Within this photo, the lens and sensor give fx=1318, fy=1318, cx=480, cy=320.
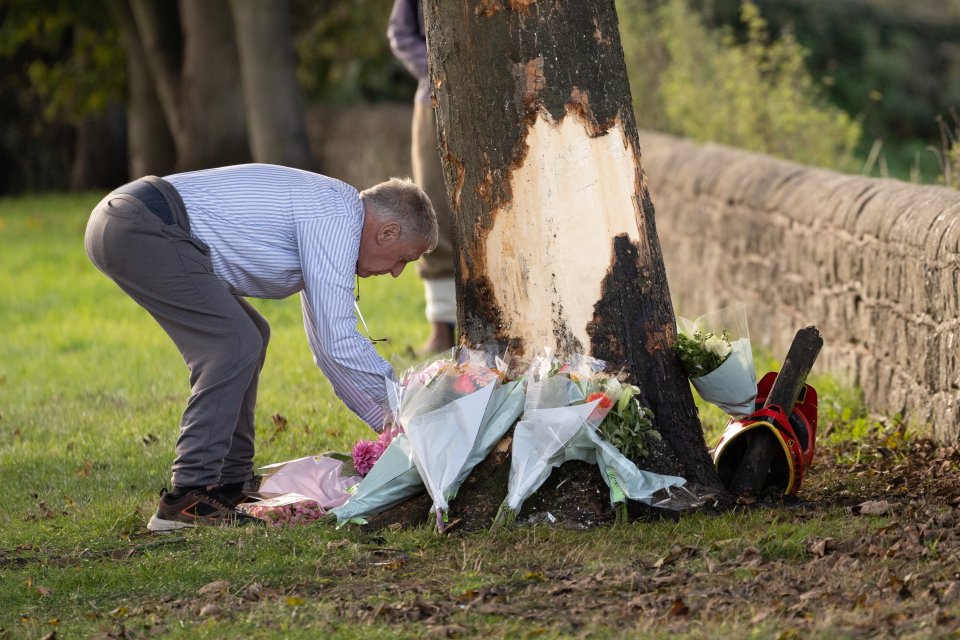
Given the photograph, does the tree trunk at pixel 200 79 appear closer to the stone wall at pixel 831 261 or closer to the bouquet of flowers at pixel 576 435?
the stone wall at pixel 831 261

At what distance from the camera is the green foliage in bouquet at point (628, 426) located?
4.61 meters

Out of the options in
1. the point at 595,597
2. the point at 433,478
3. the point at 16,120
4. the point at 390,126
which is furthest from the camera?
the point at 16,120

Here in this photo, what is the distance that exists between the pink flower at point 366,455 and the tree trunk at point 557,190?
0.66 m

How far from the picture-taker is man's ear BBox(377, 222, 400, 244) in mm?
4855

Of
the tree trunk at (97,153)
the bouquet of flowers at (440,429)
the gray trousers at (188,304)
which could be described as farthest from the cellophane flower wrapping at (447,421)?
the tree trunk at (97,153)

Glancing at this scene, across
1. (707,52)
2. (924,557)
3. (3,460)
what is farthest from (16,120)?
(924,557)

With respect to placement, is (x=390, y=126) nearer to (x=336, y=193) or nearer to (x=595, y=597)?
(x=336, y=193)

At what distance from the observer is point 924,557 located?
3.99 meters

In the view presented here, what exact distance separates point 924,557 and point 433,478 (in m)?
1.63

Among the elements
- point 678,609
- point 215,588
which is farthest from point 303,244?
point 678,609

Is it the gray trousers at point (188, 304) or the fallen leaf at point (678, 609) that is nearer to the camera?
the fallen leaf at point (678, 609)

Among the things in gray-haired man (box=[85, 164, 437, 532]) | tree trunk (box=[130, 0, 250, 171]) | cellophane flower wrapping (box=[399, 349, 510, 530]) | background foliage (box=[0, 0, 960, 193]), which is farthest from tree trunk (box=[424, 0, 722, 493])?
tree trunk (box=[130, 0, 250, 171])

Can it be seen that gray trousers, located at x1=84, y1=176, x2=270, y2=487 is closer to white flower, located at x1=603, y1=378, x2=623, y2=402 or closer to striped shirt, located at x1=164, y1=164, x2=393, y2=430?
striped shirt, located at x1=164, y1=164, x2=393, y2=430

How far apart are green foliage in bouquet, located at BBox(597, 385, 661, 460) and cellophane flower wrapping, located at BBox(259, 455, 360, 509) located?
1.05 meters
